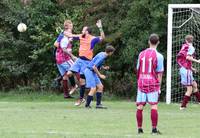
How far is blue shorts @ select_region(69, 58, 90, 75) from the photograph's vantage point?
1900 cm

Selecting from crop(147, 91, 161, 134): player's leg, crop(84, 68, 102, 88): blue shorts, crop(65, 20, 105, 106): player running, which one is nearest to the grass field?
crop(147, 91, 161, 134): player's leg

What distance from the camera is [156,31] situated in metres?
25.6

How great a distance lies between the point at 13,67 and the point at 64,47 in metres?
8.38

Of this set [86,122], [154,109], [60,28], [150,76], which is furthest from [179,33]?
[154,109]

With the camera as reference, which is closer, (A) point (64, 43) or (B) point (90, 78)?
(B) point (90, 78)

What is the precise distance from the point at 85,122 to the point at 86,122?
22 millimetres

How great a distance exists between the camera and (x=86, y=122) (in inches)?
584

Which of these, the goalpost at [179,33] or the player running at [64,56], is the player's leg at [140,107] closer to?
the player running at [64,56]

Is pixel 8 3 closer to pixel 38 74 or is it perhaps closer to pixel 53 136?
pixel 38 74

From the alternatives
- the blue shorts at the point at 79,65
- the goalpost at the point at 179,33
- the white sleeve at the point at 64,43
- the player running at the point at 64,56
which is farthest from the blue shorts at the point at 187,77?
the goalpost at the point at 179,33

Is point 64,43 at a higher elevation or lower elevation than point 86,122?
higher

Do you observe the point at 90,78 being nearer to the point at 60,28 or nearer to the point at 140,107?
the point at 140,107

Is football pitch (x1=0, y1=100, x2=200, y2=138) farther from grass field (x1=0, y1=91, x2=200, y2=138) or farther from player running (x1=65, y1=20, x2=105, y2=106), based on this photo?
player running (x1=65, y1=20, x2=105, y2=106)

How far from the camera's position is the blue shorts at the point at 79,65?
1900 cm
